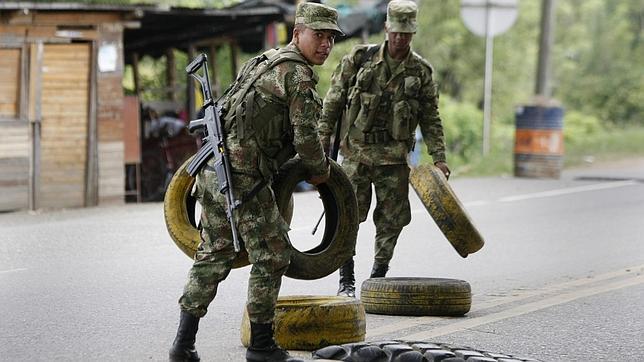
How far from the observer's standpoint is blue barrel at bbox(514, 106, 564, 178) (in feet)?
68.9

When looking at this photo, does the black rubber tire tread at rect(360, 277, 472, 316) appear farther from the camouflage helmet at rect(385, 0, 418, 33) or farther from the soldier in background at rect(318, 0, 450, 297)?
the camouflage helmet at rect(385, 0, 418, 33)

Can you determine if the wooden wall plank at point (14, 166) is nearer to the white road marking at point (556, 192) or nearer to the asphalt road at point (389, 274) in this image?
the asphalt road at point (389, 274)

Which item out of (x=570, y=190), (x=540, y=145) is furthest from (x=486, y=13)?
(x=570, y=190)

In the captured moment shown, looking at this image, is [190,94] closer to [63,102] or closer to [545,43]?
[63,102]

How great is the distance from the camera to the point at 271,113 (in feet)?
21.5

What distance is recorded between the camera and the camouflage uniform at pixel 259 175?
6500 mm

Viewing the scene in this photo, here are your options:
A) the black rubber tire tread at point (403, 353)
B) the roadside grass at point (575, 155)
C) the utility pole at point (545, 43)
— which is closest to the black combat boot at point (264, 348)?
the black rubber tire tread at point (403, 353)

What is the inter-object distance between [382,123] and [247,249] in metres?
2.81

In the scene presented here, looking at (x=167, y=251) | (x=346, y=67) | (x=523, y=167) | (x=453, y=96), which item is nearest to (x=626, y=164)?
(x=523, y=167)

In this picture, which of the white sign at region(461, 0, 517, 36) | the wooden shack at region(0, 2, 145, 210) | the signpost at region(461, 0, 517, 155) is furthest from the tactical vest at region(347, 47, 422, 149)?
the white sign at region(461, 0, 517, 36)

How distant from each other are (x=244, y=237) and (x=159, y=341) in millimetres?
1263

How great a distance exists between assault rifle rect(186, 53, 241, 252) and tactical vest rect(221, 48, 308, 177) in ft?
0.21

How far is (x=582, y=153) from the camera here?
2581 cm

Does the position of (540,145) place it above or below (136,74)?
below
